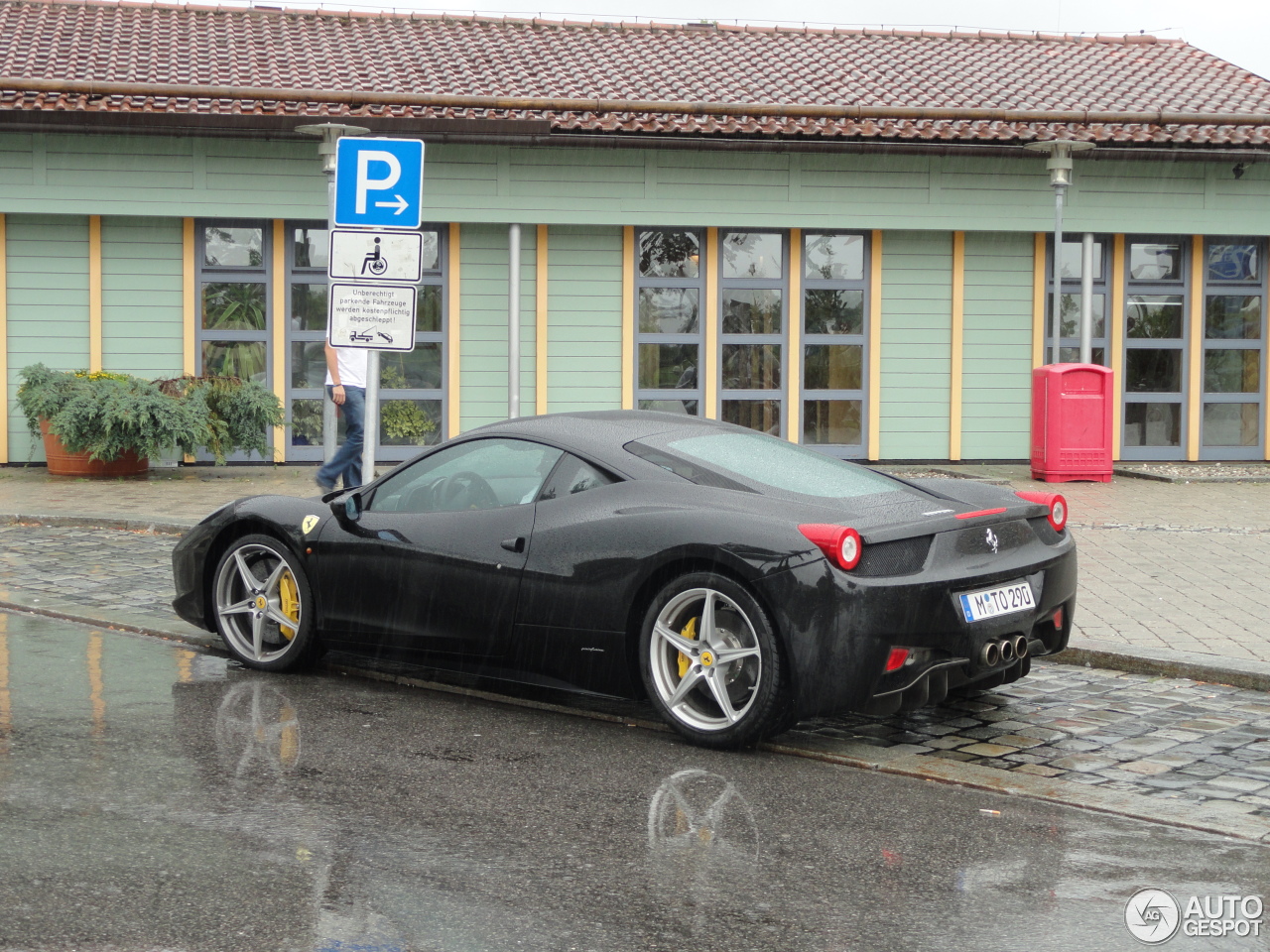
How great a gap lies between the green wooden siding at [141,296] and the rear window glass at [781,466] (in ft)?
39.7

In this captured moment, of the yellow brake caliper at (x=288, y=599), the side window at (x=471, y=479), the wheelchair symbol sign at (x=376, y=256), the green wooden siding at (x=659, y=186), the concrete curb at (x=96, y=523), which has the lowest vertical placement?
the concrete curb at (x=96, y=523)

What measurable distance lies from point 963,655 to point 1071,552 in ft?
3.04

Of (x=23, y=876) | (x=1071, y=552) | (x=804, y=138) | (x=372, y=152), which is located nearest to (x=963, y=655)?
(x=1071, y=552)

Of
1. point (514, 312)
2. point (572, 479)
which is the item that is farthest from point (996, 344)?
point (572, 479)

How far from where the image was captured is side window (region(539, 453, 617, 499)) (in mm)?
5844

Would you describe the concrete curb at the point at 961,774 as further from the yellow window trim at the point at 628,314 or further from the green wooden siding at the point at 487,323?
the yellow window trim at the point at 628,314

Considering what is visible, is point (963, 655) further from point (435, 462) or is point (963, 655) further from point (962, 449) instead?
point (962, 449)

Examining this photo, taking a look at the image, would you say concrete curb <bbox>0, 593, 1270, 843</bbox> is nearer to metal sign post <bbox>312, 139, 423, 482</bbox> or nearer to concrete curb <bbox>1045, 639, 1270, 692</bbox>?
concrete curb <bbox>1045, 639, 1270, 692</bbox>

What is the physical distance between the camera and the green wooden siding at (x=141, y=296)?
16.9m

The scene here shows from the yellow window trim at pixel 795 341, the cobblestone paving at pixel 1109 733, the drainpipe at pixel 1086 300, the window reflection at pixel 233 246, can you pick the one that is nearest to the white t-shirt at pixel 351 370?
the window reflection at pixel 233 246

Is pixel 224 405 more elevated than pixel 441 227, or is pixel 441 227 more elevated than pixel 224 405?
pixel 441 227

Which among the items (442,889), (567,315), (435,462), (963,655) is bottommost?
(442,889)

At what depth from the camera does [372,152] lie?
27.6 feet

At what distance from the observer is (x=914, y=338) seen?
59.6 ft
